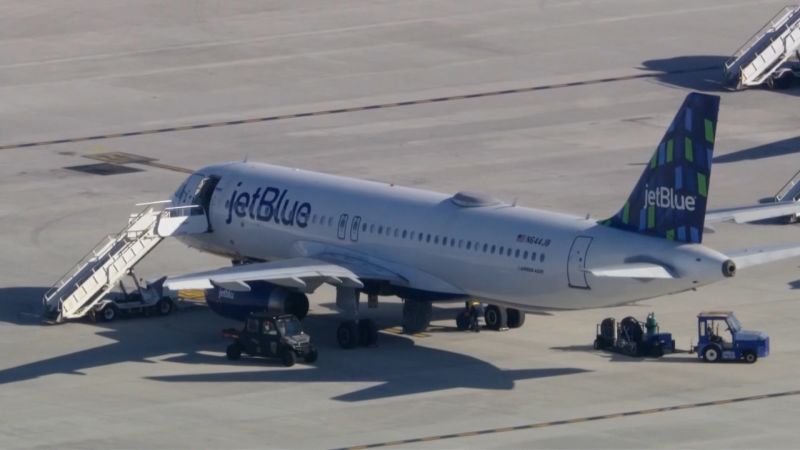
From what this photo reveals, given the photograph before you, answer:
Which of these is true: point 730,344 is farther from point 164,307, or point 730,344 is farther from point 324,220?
point 164,307

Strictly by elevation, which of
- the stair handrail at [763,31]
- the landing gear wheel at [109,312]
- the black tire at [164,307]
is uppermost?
the stair handrail at [763,31]

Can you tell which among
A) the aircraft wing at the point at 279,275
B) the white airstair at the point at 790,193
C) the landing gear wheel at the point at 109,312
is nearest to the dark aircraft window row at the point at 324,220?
the aircraft wing at the point at 279,275

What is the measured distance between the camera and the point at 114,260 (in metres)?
64.4

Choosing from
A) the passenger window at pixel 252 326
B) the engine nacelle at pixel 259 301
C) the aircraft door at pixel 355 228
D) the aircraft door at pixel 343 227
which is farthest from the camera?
the aircraft door at pixel 343 227

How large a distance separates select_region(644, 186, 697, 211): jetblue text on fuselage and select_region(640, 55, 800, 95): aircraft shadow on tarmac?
166 feet

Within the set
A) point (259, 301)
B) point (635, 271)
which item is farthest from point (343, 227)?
point (635, 271)

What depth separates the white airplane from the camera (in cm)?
5450

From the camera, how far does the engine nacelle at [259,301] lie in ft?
196

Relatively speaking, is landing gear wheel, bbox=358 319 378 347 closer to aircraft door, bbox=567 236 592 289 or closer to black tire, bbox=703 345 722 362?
aircraft door, bbox=567 236 592 289

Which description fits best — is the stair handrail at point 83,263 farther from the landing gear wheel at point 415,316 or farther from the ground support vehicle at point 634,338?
the ground support vehicle at point 634,338

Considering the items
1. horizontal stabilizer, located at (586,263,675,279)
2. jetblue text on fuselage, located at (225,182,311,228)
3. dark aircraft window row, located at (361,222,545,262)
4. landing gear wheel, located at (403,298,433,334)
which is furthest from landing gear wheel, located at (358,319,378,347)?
horizontal stabilizer, located at (586,263,675,279)

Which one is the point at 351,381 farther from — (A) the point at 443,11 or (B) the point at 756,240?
(A) the point at 443,11

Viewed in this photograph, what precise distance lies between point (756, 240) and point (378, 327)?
63.9ft

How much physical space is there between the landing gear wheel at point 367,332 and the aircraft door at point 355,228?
3770 mm
